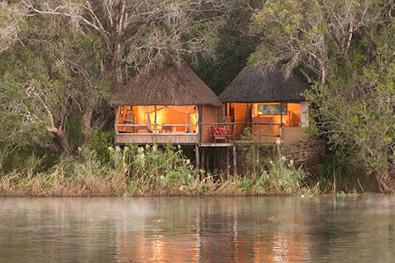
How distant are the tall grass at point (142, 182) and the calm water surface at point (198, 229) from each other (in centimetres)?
61

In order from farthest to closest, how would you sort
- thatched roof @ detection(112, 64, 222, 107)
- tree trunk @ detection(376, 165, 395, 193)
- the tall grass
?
thatched roof @ detection(112, 64, 222, 107) < tree trunk @ detection(376, 165, 395, 193) < the tall grass

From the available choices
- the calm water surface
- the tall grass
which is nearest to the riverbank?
the tall grass

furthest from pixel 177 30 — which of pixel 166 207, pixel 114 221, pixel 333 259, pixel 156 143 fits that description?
pixel 333 259

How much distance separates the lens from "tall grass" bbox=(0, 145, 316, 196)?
32750 millimetres

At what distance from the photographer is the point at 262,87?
39625 millimetres

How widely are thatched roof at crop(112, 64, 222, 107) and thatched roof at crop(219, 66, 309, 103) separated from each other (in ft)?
7.59

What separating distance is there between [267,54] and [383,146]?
577 cm

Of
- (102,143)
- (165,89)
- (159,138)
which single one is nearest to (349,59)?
(165,89)

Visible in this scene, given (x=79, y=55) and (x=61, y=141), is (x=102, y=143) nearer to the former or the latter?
(x=61, y=141)

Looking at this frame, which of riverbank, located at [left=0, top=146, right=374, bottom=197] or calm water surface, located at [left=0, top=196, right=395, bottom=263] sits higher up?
riverbank, located at [left=0, top=146, right=374, bottom=197]

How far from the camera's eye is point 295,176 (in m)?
33.4

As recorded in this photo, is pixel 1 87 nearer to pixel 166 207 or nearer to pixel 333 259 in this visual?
pixel 166 207

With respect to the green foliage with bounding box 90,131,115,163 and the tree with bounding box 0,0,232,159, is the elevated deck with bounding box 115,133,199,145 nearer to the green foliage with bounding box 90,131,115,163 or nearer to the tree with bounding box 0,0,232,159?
the green foliage with bounding box 90,131,115,163

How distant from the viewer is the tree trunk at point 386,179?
114ft
